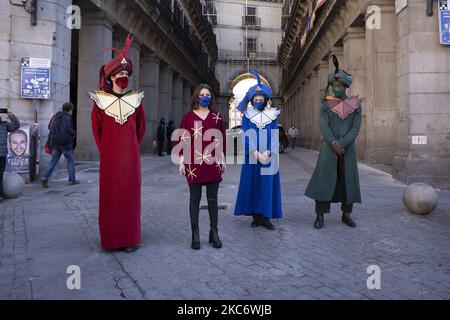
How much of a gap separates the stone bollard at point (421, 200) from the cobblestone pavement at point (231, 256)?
0.15 m

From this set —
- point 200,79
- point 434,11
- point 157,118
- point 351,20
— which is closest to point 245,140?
point 434,11

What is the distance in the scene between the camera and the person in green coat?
15.8 ft

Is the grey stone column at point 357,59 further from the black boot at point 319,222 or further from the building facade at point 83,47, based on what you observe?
the black boot at point 319,222

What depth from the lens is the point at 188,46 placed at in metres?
24.7

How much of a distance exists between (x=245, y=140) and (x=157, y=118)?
49.7 ft

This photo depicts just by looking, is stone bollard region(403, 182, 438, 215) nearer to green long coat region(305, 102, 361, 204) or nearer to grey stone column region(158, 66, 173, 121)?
green long coat region(305, 102, 361, 204)

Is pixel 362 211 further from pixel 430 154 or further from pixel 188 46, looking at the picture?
pixel 188 46

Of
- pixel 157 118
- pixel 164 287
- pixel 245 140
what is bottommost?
pixel 164 287

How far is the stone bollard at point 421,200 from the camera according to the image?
5438 mm

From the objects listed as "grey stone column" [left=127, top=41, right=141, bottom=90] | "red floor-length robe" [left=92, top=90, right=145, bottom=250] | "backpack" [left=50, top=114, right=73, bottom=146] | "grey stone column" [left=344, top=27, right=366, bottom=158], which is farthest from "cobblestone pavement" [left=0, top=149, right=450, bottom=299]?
"grey stone column" [left=127, top=41, right=141, bottom=90]

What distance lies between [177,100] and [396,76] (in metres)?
17.0

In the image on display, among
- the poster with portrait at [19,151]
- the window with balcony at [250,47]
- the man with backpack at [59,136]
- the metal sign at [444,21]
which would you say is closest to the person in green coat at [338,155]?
the metal sign at [444,21]

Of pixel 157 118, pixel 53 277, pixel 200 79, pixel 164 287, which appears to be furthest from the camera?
pixel 200 79

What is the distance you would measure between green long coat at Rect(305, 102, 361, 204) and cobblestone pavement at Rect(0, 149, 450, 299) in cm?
49
